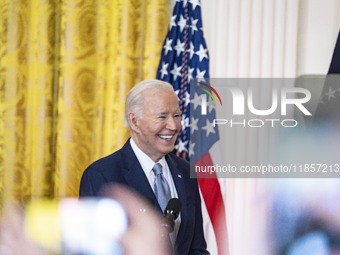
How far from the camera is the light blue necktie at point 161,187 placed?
6.56 feet

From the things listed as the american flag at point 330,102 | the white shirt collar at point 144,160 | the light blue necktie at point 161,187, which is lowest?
the light blue necktie at point 161,187

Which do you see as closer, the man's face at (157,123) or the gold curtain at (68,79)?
the man's face at (157,123)

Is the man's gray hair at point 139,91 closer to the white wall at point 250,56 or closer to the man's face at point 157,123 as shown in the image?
the man's face at point 157,123

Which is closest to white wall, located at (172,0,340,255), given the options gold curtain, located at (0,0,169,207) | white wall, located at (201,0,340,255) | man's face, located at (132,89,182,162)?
white wall, located at (201,0,340,255)

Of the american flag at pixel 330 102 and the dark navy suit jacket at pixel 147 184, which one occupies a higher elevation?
the american flag at pixel 330 102

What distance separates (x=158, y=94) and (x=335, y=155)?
4.04ft

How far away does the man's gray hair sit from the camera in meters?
2.06

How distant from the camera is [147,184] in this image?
6.63ft

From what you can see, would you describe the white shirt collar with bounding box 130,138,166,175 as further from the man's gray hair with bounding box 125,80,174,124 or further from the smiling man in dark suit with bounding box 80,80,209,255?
the man's gray hair with bounding box 125,80,174,124

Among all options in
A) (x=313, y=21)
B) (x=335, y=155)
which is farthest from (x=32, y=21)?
(x=335, y=155)

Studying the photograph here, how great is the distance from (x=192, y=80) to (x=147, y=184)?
107 cm
